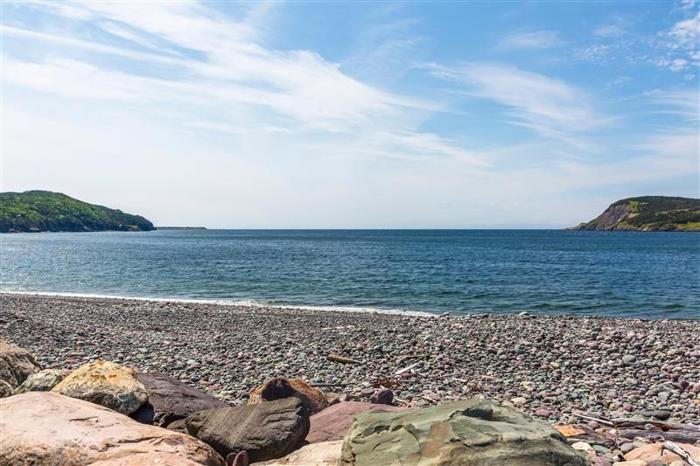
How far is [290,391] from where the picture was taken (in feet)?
29.5

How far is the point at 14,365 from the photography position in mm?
8992

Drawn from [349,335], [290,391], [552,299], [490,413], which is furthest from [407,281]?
[490,413]

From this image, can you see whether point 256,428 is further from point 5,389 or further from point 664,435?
point 664,435

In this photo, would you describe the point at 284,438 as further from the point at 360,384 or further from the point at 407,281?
the point at 407,281

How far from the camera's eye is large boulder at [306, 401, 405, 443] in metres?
7.55

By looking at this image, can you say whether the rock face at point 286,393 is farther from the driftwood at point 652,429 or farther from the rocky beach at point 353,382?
the driftwood at point 652,429

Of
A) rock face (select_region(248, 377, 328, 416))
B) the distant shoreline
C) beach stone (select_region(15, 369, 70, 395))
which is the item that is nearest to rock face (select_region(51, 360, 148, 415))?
beach stone (select_region(15, 369, 70, 395))

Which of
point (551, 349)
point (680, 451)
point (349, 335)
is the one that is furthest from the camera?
point (349, 335)

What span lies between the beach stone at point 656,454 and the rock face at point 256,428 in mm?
4427

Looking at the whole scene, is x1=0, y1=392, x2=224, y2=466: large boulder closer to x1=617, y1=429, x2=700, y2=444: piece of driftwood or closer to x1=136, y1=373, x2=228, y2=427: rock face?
x1=136, y1=373, x2=228, y2=427: rock face

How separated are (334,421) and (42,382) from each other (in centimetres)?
450

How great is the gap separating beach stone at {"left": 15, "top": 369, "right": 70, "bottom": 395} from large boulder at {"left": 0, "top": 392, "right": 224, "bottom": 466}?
5.88 ft

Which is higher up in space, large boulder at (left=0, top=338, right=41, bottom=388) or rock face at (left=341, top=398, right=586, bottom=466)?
rock face at (left=341, top=398, right=586, bottom=466)

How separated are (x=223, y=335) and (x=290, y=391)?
12.1 meters
